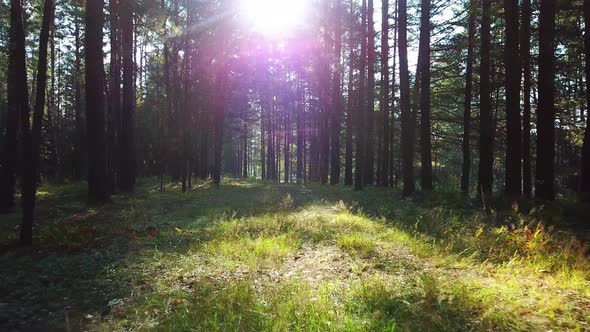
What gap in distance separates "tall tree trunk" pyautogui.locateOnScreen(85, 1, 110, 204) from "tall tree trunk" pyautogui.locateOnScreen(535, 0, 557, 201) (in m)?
13.8

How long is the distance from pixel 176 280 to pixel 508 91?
10.5m

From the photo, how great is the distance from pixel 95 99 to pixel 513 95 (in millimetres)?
13323

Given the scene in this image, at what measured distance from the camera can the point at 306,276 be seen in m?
A: 5.20

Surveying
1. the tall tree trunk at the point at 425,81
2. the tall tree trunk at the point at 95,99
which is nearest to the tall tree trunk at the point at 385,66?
the tall tree trunk at the point at 425,81

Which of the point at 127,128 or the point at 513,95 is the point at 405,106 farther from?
the point at 127,128

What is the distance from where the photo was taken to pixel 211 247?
6848 millimetres

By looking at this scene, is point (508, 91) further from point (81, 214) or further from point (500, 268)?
point (81, 214)

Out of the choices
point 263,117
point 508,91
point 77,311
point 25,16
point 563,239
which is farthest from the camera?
point 263,117

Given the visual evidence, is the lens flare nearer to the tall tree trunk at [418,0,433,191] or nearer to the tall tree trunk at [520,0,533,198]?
the tall tree trunk at [418,0,433,191]

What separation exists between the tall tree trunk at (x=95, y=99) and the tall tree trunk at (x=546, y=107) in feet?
45.1

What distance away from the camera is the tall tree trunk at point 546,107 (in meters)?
10.2

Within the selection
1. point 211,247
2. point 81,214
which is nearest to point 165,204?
point 81,214

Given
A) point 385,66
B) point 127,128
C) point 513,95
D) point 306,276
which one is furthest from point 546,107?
point 127,128

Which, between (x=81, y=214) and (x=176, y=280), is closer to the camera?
(x=176, y=280)
